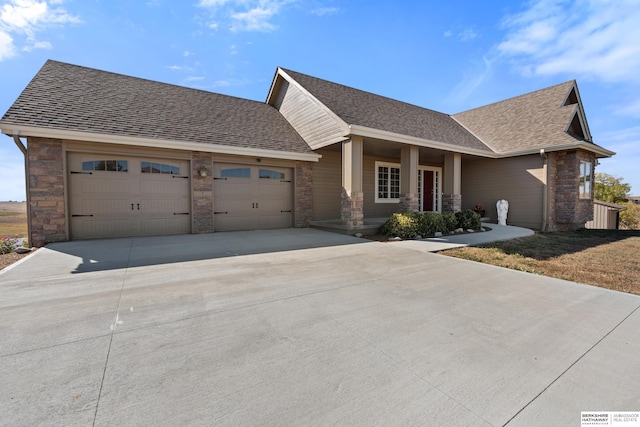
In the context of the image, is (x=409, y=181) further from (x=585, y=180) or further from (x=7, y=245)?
(x=7, y=245)

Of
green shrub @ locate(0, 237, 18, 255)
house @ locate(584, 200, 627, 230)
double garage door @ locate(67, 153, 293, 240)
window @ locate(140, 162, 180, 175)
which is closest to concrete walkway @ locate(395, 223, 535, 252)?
double garage door @ locate(67, 153, 293, 240)

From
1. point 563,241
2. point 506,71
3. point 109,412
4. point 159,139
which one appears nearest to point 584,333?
point 109,412

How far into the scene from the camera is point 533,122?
12766 millimetres

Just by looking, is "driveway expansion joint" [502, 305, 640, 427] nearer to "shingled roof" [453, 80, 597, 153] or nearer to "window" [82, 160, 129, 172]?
"window" [82, 160, 129, 172]

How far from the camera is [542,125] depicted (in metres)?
12.3

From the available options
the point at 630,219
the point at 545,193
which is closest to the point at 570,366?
the point at 545,193

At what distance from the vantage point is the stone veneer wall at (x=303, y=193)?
1051cm

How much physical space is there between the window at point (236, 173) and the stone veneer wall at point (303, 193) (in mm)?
1805

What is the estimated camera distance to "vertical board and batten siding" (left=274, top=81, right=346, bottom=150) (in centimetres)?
946

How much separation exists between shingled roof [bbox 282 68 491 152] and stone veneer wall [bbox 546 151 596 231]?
277cm

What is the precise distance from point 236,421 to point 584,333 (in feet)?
10.8

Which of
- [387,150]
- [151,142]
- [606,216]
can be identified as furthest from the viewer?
[606,216]

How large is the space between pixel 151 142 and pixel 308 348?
774 centimetres

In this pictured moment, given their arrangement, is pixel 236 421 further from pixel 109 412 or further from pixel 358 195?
pixel 358 195
